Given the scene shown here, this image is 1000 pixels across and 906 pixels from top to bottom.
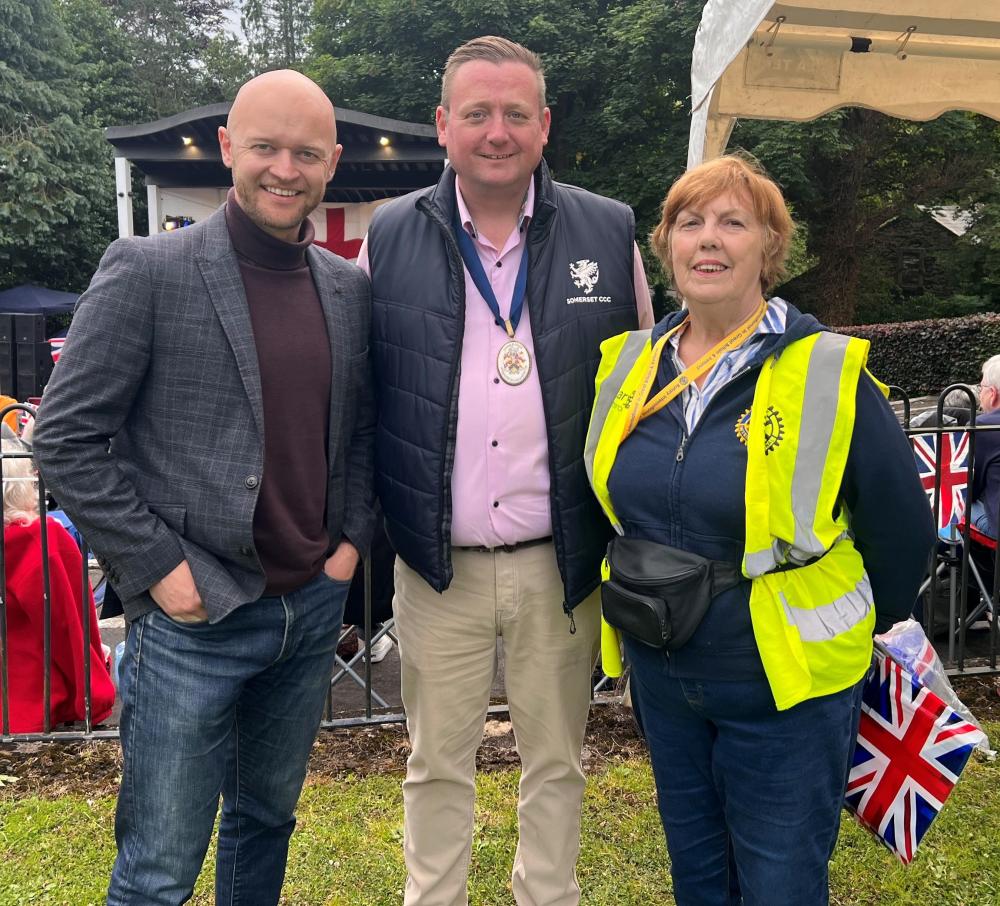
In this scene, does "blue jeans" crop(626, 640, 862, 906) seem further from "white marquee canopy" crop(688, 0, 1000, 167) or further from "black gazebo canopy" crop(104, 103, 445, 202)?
"black gazebo canopy" crop(104, 103, 445, 202)

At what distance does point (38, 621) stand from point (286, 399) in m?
2.68

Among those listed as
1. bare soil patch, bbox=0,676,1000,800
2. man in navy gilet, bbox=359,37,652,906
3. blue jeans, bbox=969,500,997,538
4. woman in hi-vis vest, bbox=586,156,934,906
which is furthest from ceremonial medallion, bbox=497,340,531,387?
blue jeans, bbox=969,500,997,538

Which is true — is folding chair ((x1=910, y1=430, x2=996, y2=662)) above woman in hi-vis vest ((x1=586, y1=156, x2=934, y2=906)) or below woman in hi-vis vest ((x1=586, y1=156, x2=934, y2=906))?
below

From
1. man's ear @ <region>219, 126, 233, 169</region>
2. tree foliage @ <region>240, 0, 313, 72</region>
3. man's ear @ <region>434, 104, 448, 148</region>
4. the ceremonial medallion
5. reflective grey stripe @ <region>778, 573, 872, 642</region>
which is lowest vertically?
reflective grey stripe @ <region>778, 573, 872, 642</region>

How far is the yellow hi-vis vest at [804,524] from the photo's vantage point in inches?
70.0

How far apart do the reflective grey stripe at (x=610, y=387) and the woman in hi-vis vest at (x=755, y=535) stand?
7 cm

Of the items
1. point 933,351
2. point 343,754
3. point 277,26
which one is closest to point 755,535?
point 343,754

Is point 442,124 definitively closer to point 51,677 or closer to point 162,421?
point 162,421

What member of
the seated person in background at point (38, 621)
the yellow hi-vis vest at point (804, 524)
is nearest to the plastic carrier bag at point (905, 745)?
the yellow hi-vis vest at point (804, 524)

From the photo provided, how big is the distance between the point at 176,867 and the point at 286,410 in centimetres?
104

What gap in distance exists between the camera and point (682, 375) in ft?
6.48

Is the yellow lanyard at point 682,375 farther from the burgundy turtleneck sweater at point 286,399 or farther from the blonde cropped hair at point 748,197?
the burgundy turtleneck sweater at point 286,399

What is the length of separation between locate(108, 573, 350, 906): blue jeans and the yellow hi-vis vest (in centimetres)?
106

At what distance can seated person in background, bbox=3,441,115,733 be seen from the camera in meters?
3.92
